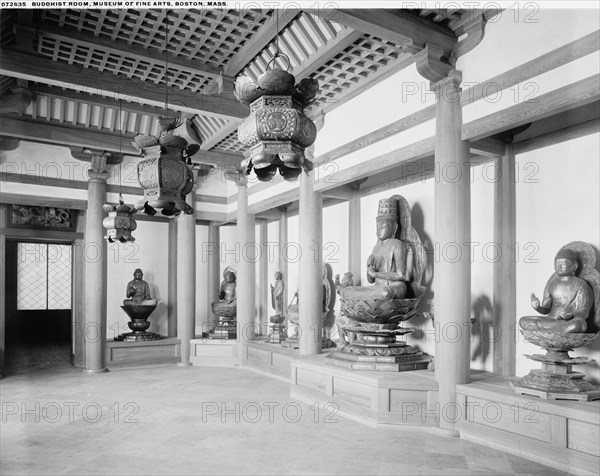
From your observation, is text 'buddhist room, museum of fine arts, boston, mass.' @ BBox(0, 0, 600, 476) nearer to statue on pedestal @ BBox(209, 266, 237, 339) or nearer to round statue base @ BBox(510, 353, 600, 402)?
round statue base @ BBox(510, 353, 600, 402)

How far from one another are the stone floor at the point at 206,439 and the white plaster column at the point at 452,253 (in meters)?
0.47

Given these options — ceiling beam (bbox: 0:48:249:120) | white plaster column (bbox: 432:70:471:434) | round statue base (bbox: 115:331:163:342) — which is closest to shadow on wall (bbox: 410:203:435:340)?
white plaster column (bbox: 432:70:471:434)

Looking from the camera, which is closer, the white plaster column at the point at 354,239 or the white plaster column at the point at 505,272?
the white plaster column at the point at 505,272

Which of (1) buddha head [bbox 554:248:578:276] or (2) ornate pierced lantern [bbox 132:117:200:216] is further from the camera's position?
(1) buddha head [bbox 554:248:578:276]

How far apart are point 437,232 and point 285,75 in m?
2.16

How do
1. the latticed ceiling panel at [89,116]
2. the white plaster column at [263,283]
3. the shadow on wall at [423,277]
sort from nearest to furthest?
the shadow on wall at [423,277] → the latticed ceiling panel at [89,116] → the white plaster column at [263,283]

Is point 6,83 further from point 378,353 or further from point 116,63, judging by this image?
point 378,353

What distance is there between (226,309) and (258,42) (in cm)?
466

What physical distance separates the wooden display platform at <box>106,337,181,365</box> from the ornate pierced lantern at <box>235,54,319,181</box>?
601cm

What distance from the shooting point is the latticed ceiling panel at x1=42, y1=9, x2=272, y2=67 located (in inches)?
170

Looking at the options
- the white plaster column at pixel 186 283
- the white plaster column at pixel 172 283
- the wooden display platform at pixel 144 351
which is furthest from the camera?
the white plaster column at pixel 172 283

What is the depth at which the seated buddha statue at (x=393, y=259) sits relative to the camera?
4.83 meters

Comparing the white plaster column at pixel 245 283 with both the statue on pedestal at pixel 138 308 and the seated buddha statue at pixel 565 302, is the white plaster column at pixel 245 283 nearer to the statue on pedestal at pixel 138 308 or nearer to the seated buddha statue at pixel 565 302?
the statue on pedestal at pixel 138 308

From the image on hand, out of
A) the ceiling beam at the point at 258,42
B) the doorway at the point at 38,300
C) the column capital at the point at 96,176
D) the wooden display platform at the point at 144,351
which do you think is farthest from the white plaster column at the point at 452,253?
the doorway at the point at 38,300
